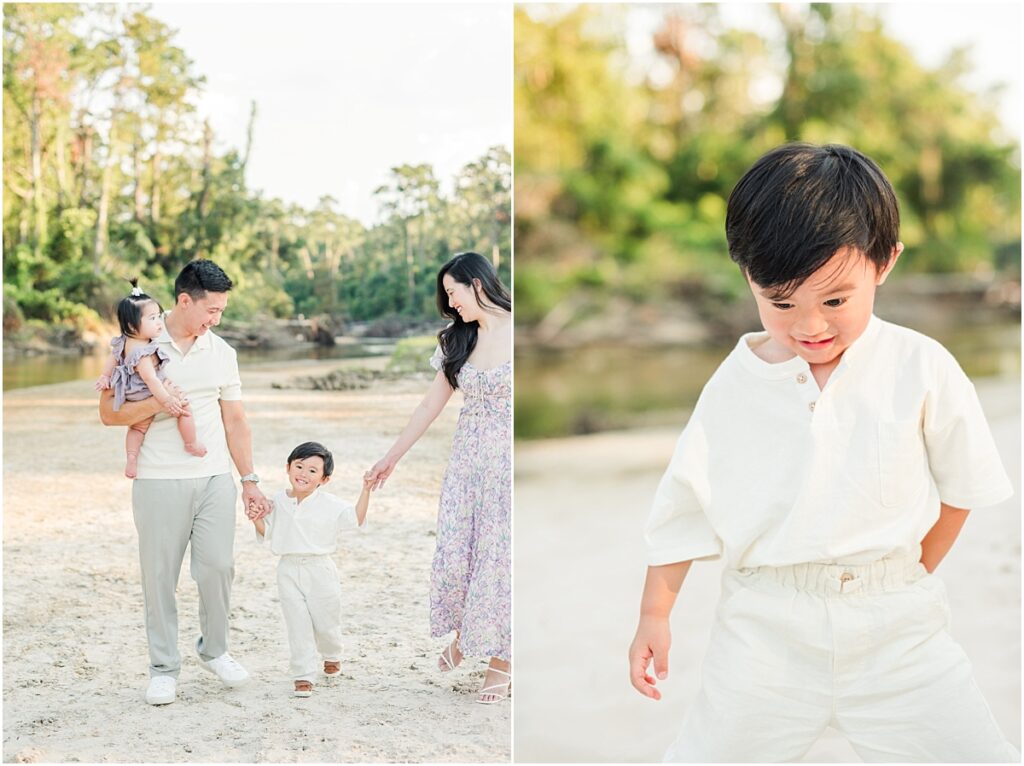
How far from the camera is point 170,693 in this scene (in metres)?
2.66

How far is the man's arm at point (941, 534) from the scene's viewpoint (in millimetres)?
1922

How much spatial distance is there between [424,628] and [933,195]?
768 cm

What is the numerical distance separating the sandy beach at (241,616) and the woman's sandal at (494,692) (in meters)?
0.02

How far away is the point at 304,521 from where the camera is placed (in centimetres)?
268

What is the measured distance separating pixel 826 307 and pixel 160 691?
1.70 m

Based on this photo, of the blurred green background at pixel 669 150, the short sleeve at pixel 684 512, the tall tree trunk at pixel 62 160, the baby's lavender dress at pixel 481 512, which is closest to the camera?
the short sleeve at pixel 684 512

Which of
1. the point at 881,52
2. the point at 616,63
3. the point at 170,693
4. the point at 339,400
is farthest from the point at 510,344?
the point at 881,52

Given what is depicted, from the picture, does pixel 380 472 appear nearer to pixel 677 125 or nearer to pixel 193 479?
pixel 193 479

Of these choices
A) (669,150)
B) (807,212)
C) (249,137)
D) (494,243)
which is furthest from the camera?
(669,150)

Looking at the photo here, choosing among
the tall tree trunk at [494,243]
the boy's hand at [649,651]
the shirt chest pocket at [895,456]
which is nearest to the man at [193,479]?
the tall tree trunk at [494,243]

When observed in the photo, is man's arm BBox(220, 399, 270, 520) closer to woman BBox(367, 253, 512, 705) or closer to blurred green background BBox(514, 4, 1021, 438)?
woman BBox(367, 253, 512, 705)

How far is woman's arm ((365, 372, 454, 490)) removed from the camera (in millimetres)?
2715

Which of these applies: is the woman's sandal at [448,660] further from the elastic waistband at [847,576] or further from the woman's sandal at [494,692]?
the elastic waistband at [847,576]

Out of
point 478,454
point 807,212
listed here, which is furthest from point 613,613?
point 807,212
